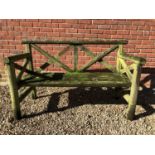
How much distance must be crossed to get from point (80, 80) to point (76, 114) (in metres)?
0.57

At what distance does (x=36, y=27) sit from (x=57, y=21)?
0.41 meters

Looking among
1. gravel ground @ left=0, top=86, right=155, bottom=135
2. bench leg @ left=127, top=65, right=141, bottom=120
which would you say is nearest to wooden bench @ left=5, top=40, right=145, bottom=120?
bench leg @ left=127, top=65, right=141, bottom=120

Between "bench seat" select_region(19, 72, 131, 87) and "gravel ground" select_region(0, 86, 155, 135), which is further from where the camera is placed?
"bench seat" select_region(19, 72, 131, 87)

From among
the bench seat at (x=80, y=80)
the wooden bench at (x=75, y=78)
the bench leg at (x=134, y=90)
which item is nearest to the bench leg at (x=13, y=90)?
the wooden bench at (x=75, y=78)

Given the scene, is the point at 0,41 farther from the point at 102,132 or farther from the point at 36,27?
the point at 102,132

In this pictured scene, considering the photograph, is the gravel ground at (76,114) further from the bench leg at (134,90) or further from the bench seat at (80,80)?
the bench seat at (80,80)

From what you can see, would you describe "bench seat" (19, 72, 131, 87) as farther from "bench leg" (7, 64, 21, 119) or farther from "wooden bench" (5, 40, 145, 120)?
"bench leg" (7, 64, 21, 119)

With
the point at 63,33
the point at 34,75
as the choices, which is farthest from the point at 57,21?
the point at 34,75

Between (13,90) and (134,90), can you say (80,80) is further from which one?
(13,90)

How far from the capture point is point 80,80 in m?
3.41

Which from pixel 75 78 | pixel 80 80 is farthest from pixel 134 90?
pixel 75 78

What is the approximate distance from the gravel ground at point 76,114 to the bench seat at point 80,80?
1.74 feet

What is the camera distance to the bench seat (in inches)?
128

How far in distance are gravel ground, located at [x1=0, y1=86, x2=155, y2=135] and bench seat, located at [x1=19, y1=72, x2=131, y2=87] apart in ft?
1.74
